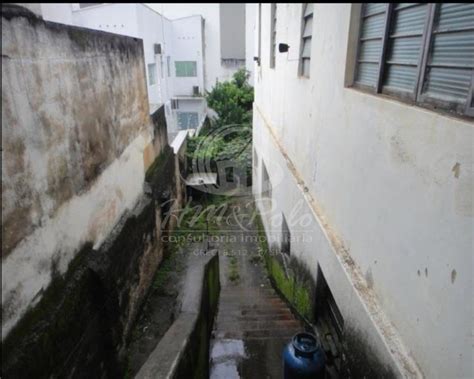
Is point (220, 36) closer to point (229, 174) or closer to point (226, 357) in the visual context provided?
point (229, 174)

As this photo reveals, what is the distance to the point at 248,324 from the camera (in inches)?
239

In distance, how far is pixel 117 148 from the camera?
5.28 metres

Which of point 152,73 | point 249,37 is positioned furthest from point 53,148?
point 249,37

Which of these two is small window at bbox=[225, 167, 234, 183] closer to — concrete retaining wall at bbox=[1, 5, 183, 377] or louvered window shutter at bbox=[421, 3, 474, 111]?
concrete retaining wall at bbox=[1, 5, 183, 377]

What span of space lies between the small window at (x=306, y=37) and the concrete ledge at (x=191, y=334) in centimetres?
371

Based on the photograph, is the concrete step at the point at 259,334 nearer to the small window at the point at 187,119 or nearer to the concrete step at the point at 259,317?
the concrete step at the point at 259,317

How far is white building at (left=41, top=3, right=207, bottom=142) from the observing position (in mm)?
15828

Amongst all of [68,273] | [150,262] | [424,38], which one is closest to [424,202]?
[424,38]

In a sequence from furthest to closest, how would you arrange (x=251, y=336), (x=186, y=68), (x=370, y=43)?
(x=186, y=68) < (x=251, y=336) < (x=370, y=43)

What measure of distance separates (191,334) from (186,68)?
65.6 ft

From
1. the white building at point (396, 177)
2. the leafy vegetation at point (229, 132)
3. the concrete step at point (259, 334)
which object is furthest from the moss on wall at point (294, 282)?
the leafy vegetation at point (229, 132)

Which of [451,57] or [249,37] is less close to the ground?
[249,37]

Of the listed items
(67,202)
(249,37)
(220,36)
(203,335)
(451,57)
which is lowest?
(203,335)

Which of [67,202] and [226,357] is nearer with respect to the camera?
[67,202]
